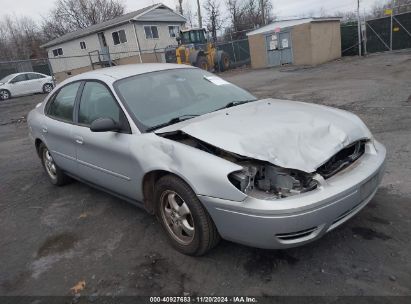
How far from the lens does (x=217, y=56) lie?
25.1 metres

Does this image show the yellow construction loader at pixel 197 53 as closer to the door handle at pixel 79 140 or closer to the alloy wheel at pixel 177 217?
the door handle at pixel 79 140

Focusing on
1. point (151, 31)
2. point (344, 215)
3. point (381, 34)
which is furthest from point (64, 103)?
point (151, 31)

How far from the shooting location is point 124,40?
3195 cm

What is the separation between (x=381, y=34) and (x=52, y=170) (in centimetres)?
2389


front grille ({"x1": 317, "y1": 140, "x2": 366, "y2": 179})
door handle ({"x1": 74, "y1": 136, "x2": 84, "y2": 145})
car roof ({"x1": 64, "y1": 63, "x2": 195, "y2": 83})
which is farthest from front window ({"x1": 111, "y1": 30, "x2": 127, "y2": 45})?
front grille ({"x1": 317, "y1": 140, "x2": 366, "y2": 179})

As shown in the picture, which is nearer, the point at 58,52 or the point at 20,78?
the point at 20,78

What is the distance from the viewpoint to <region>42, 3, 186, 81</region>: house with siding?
3094 cm

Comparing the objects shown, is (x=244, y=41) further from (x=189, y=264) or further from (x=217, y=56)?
(x=189, y=264)

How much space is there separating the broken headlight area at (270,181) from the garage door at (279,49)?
22031 mm

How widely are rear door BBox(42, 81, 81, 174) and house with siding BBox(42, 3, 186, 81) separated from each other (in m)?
23.9

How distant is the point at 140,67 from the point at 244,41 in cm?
2709

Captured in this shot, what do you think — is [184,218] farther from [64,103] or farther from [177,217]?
[64,103]

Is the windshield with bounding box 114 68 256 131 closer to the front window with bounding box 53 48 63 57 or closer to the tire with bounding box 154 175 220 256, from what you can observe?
the tire with bounding box 154 175 220 256

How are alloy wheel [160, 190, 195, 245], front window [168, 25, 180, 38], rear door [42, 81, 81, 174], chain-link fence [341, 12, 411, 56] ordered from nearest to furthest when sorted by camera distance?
alloy wheel [160, 190, 195, 245]
rear door [42, 81, 81, 174]
chain-link fence [341, 12, 411, 56]
front window [168, 25, 180, 38]
